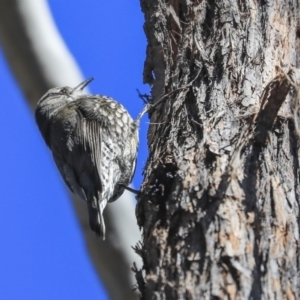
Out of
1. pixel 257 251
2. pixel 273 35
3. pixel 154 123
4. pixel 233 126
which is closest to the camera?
pixel 257 251

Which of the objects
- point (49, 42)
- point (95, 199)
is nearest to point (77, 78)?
point (49, 42)

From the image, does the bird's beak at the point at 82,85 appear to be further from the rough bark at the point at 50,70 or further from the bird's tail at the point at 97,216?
the bird's tail at the point at 97,216

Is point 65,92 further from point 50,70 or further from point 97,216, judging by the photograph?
point 97,216

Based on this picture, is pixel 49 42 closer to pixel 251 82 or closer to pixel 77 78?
pixel 77 78

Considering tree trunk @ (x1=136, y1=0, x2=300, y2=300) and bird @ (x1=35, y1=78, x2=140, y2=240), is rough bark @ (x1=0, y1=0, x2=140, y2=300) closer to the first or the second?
bird @ (x1=35, y1=78, x2=140, y2=240)

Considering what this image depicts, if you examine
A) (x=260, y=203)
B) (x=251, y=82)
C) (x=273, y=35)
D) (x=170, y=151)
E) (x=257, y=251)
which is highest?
(x=273, y=35)

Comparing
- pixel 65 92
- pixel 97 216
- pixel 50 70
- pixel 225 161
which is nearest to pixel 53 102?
pixel 65 92
